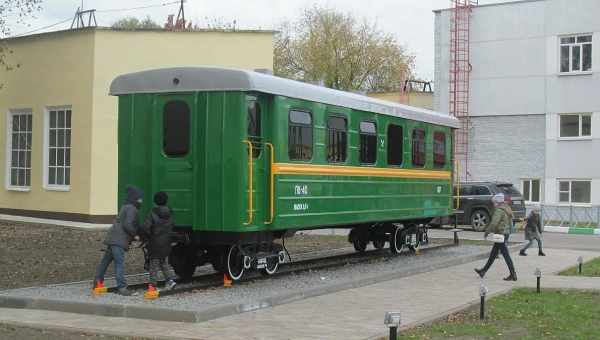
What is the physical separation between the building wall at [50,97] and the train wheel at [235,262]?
1192 cm

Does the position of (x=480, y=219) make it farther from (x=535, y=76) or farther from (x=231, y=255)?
(x=231, y=255)

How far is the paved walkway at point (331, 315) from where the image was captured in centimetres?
1076

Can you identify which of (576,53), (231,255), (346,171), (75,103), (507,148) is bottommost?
(231,255)

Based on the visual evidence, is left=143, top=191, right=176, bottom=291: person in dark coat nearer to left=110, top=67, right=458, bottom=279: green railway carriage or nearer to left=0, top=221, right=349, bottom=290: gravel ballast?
left=110, top=67, right=458, bottom=279: green railway carriage

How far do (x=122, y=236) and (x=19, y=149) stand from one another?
16.4 metres

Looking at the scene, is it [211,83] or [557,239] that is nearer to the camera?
[211,83]

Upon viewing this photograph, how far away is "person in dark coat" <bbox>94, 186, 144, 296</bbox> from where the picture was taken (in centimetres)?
1324

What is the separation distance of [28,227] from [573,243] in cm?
1603

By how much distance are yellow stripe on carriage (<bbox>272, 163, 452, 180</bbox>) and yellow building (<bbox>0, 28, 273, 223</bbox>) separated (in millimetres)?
8289

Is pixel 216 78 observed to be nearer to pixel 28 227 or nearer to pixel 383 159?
pixel 383 159

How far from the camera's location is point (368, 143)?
18312mm

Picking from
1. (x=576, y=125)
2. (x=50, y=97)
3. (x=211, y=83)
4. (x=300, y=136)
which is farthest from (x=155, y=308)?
(x=576, y=125)

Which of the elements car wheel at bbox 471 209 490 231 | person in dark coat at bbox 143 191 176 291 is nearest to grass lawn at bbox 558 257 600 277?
person in dark coat at bbox 143 191 176 291

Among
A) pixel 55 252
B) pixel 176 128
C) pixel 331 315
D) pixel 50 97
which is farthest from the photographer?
pixel 50 97
